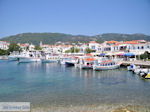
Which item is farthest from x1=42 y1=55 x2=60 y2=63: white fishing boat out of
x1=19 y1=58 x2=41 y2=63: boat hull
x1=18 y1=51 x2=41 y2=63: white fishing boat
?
x1=18 y1=51 x2=41 y2=63: white fishing boat

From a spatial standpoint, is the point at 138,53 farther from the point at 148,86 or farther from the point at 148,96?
the point at 148,96

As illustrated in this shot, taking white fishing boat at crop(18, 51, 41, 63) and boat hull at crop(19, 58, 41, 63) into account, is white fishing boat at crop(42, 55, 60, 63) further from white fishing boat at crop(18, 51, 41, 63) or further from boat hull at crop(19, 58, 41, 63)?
white fishing boat at crop(18, 51, 41, 63)

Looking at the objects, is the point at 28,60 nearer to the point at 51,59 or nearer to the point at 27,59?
the point at 27,59

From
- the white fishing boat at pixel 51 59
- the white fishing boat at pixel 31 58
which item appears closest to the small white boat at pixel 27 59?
the white fishing boat at pixel 31 58

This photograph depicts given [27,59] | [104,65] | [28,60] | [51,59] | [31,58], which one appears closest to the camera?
[104,65]

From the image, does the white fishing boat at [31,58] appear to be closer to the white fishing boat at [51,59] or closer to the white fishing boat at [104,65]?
the white fishing boat at [51,59]

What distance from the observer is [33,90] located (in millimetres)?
20188

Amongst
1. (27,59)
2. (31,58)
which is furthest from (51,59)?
(27,59)

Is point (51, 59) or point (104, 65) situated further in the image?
point (51, 59)

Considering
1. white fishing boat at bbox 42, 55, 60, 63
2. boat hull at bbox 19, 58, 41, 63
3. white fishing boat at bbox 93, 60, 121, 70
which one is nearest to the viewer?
white fishing boat at bbox 93, 60, 121, 70

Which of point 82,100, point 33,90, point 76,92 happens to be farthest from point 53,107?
point 33,90

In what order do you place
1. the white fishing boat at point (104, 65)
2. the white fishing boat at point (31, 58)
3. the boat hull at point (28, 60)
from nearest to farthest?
the white fishing boat at point (104, 65), the boat hull at point (28, 60), the white fishing boat at point (31, 58)

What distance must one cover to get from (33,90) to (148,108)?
1290cm

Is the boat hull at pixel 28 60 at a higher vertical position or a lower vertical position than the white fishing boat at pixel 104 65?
lower
